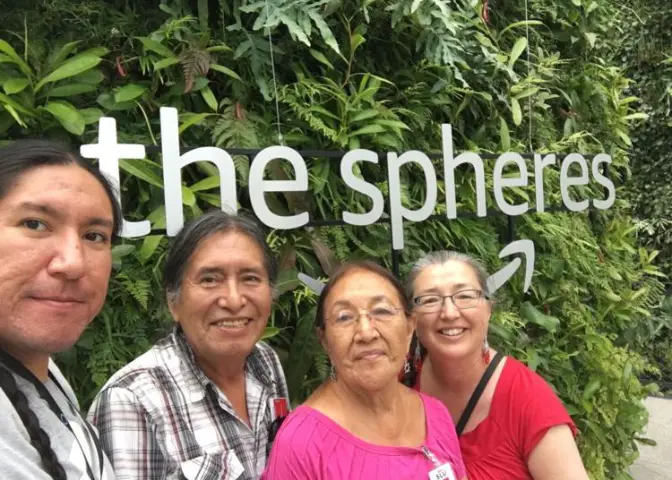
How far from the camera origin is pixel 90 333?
1877 mm

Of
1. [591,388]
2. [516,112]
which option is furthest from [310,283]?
[591,388]

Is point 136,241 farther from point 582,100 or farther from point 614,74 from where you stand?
point 614,74

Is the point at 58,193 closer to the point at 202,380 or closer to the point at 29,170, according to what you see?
the point at 29,170

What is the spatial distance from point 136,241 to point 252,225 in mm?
743

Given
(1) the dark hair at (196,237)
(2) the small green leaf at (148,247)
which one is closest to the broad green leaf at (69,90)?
(2) the small green leaf at (148,247)

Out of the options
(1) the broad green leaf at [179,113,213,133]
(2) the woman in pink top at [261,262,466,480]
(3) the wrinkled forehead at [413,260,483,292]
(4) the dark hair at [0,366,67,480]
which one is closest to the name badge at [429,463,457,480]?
(2) the woman in pink top at [261,262,466,480]

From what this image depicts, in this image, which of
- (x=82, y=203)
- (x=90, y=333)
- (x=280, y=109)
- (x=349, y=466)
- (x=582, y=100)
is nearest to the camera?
(x=82, y=203)

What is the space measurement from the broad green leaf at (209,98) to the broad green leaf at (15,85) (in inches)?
22.4

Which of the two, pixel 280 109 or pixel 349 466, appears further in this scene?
pixel 280 109

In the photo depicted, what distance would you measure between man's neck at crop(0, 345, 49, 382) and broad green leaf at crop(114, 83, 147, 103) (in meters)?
1.20

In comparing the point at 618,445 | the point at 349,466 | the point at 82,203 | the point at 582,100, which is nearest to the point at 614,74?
the point at 582,100

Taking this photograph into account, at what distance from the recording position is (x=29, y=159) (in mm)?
940

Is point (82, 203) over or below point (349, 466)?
over

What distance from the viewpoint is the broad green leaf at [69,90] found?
1879 mm
